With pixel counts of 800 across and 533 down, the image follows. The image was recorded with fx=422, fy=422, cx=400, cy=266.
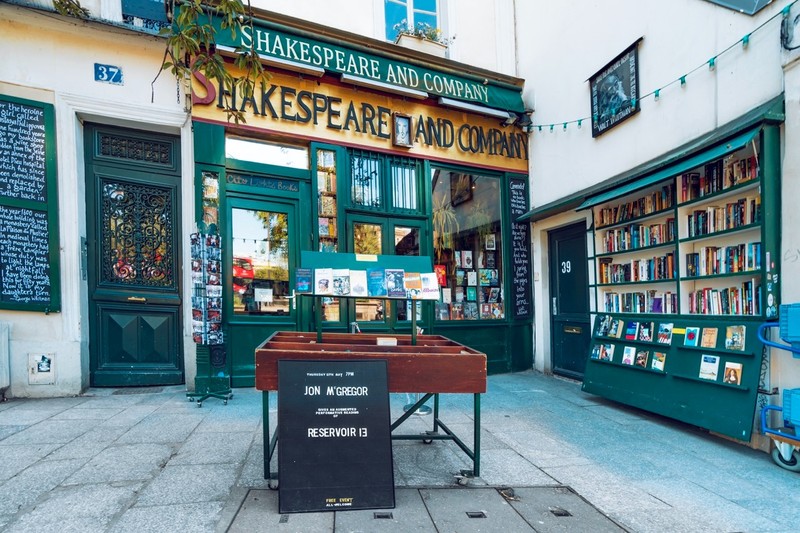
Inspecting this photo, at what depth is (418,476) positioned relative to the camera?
10.9ft

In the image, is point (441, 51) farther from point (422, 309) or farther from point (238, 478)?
point (238, 478)

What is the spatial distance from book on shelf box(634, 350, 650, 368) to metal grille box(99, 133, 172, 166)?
22.6 ft

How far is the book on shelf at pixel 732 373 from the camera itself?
4.11 metres

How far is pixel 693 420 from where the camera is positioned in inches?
174

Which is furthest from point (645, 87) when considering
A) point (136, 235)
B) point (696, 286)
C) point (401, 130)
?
point (136, 235)

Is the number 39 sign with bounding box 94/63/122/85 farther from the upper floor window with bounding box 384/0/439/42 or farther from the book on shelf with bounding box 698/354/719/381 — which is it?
the book on shelf with bounding box 698/354/719/381

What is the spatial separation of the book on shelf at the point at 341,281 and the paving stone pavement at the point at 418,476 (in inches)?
59.5

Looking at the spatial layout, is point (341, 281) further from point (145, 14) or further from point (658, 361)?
point (145, 14)

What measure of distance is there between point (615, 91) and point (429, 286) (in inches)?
183

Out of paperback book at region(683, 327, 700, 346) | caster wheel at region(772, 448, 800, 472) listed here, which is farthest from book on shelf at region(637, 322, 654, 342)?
caster wheel at region(772, 448, 800, 472)

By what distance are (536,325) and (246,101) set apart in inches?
240

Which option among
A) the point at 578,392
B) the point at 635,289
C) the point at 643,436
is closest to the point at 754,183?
the point at 635,289

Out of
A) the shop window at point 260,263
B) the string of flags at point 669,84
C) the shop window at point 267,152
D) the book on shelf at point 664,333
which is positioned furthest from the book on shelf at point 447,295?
the string of flags at point 669,84

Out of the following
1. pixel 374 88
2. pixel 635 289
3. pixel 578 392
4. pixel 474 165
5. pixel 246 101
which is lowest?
pixel 578 392
